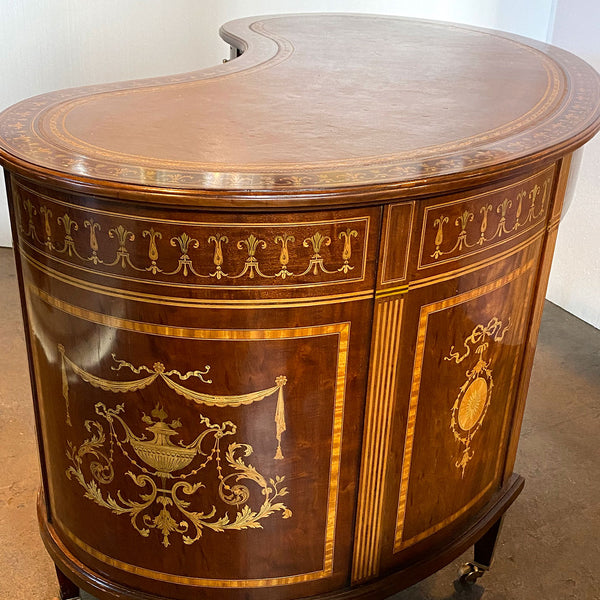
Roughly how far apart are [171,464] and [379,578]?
63cm

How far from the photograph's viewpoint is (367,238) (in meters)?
1.50

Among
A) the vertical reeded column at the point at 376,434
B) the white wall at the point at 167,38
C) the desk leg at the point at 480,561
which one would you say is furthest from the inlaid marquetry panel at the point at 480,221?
the white wall at the point at 167,38

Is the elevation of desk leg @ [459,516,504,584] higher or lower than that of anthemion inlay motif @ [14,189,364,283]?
lower

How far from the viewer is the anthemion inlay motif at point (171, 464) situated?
63.5 inches

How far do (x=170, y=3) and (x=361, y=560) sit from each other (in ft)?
10.3

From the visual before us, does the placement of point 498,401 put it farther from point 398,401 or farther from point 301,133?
point 301,133

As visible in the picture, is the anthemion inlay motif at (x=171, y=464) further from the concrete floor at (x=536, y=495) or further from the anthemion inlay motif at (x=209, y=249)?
the concrete floor at (x=536, y=495)

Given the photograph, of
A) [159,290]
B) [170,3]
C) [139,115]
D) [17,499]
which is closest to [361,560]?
[159,290]

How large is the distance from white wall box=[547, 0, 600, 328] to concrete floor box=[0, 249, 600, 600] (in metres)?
0.29

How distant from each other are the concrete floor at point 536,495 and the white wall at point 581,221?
29cm

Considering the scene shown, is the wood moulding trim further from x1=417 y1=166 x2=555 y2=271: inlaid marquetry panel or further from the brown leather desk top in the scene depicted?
the brown leather desk top

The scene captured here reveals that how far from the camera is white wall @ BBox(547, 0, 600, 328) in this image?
12.1ft

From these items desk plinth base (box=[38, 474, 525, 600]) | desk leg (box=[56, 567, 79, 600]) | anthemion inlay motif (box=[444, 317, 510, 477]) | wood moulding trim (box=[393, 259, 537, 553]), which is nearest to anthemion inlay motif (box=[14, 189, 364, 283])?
wood moulding trim (box=[393, 259, 537, 553])

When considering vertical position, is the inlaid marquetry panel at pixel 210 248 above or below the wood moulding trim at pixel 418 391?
above
